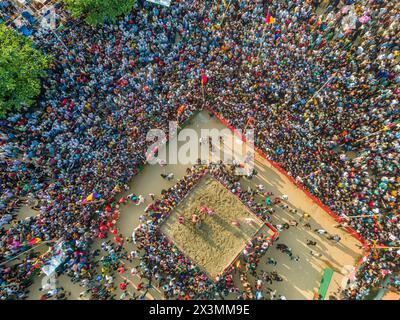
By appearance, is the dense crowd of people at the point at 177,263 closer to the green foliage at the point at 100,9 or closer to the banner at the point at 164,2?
the green foliage at the point at 100,9

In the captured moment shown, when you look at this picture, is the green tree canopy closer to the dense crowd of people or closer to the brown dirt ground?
the dense crowd of people

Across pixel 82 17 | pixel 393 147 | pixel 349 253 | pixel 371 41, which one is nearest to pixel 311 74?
pixel 371 41

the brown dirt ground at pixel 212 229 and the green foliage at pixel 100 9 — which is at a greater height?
the green foliage at pixel 100 9

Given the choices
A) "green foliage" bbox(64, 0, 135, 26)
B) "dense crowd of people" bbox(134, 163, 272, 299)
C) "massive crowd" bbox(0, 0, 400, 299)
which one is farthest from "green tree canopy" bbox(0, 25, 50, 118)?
"dense crowd of people" bbox(134, 163, 272, 299)

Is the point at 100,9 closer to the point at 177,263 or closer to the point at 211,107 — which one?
the point at 211,107

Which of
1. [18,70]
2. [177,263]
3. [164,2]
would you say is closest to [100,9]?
[164,2]

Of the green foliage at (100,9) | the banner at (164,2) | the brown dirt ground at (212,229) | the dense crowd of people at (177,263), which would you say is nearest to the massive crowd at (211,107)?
the banner at (164,2)
